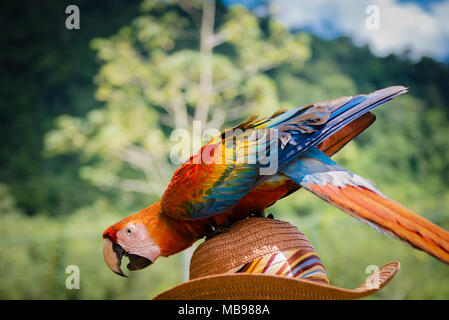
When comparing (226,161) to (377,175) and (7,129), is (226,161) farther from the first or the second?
(7,129)

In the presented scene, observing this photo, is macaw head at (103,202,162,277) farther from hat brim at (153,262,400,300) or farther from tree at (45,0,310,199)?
tree at (45,0,310,199)

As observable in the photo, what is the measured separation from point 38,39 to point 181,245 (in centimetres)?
901

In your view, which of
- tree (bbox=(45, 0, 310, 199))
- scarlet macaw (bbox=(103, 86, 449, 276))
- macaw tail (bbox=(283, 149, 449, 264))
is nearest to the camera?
macaw tail (bbox=(283, 149, 449, 264))

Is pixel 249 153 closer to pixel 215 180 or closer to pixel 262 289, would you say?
pixel 215 180

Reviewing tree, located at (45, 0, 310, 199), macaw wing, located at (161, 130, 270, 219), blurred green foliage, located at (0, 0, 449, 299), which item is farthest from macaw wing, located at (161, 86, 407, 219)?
tree, located at (45, 0, 310, 199)

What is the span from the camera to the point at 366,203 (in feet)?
3.64

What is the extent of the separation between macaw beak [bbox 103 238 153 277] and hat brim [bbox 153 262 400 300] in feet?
1.37

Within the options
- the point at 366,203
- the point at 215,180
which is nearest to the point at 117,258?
the point at 215,180

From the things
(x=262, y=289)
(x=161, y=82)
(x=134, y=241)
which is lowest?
(x=262, y=289)

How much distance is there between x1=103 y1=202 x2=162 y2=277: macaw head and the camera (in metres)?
1.50

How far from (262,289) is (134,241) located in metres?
0.60

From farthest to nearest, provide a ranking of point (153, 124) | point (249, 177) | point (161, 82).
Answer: point (153, 124)
point (161, 82)
point (249, 177)

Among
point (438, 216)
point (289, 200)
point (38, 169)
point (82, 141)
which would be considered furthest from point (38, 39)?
point (438, 216)

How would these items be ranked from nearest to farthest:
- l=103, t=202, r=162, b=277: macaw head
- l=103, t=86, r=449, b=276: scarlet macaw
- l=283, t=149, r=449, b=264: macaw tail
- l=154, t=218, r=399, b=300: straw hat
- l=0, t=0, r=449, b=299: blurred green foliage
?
l=283, t=149, r=449, b=264: macaw tail
l=154, t=218, r=399, b=300: straw hat
l=103, t=86, r=449, b=276: scarlet macaw
l=103, t=202, r=162, b=277: macaw head
l=0, t=0, r=449, b=299: blurred green foliage
